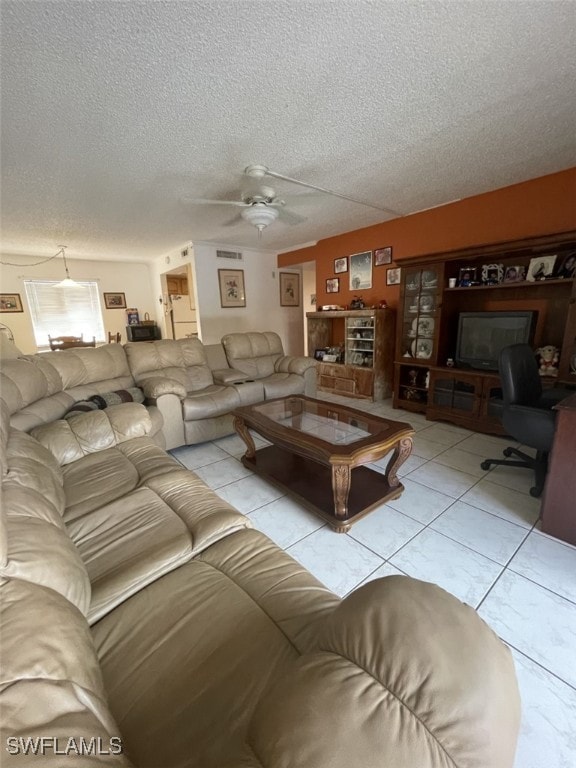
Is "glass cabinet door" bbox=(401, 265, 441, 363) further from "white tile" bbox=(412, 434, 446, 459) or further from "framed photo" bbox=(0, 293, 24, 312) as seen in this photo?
"framed photo" bbox=(0, 293, 24, 312)

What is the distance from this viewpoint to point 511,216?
2977mm

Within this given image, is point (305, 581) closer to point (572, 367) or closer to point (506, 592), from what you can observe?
point (506, 592)

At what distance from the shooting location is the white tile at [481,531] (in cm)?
160

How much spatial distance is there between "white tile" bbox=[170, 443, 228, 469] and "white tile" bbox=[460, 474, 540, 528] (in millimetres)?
1950

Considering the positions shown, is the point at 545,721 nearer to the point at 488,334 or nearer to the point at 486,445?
the point at 486,445

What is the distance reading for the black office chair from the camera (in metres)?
1.91

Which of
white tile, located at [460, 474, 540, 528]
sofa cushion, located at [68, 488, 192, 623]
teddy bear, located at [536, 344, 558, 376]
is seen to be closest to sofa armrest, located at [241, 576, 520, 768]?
Result: sofa cushion, located at [68, 488, 192, 623]

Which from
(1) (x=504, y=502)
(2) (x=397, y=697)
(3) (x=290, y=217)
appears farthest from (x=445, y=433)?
(2) (x=397, y=697)

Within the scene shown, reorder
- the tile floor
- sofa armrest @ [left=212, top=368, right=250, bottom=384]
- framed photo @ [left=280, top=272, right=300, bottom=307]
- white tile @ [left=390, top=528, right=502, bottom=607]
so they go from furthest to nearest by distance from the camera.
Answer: framed photo @ [left=280, top=272, right=300, bottom=307] → sofa armrest @ [left=212, top=368, right=250, bottom=384] → white tile @ [left=390, top=528, right=502, bottom=607] → the tile floor

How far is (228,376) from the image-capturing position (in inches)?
141

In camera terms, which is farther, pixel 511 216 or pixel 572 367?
pixel 511 216

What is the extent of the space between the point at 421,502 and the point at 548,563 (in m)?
0.65

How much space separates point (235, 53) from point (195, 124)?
0.59m

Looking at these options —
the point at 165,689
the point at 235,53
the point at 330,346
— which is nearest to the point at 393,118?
the point at 235,53
